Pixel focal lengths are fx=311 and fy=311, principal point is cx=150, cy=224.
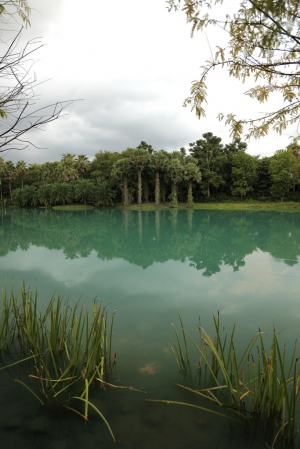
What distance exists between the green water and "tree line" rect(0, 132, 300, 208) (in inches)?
878

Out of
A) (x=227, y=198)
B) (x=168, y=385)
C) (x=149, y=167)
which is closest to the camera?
(x=168, y=385)

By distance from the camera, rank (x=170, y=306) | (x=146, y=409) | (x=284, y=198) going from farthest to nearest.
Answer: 1. (x=284, y=198)
2. (x=170, y=306)
3. (x=146, y=409)

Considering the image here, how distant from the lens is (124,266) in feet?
31.9

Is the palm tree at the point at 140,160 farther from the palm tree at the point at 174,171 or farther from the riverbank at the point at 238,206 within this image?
the riverbank at the point at 238,206

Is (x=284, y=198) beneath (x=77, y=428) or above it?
above

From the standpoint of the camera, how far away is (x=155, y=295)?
661cm

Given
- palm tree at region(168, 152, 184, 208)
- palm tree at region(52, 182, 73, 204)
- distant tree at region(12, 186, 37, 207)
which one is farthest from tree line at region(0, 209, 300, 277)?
distant tree at region(12, 186, 37, 207)

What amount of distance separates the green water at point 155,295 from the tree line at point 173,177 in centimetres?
2229

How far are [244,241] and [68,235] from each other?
928cm

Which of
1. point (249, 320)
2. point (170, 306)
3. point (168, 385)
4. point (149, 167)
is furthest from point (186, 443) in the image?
point (149, 167)

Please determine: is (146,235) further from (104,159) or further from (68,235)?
(104,159)

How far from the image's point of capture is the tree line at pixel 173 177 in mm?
37844

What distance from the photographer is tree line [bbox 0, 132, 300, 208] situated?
3784 cm

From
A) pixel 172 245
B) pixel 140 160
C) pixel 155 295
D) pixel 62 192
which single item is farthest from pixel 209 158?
pixel 155 295
